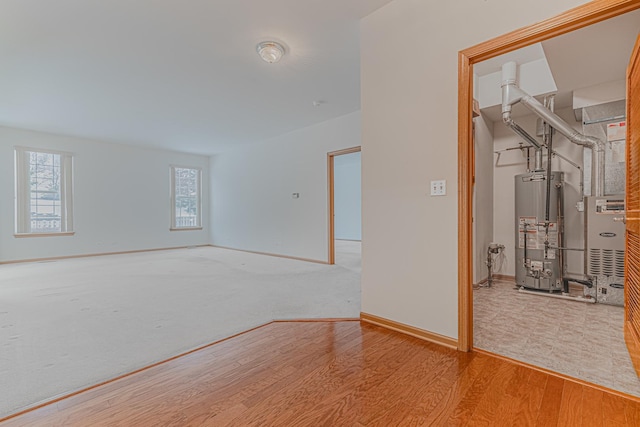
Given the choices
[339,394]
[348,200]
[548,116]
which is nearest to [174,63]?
[339,394]

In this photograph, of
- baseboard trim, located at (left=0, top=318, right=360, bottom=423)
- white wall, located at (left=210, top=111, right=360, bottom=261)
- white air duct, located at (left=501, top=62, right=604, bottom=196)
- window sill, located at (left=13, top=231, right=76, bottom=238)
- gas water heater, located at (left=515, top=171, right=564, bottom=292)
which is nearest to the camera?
baseboard trim, located at (left=0, top=318, right=360, bottom=423)

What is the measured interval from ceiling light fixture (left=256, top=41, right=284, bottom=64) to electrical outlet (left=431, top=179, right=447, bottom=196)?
203 cm

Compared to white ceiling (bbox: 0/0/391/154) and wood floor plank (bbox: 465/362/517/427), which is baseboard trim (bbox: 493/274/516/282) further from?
white ceiling (bbox: 0/0/391/154)

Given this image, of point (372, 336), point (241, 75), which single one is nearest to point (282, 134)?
point (241, 75)

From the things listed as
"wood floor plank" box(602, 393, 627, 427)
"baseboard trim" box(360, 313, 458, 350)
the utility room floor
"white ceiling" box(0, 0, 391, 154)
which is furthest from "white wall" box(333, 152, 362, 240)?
"wood floor plank" box(602, 393, 627, 427)

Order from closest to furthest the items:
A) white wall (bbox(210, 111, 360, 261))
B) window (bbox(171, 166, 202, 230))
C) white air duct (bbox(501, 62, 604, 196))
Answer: white air duct (bbox(501, 62, 604, 196)) → white wall (bbox(210, 111, 360, 261)) → window (bbox(171, 166, 202, 230))

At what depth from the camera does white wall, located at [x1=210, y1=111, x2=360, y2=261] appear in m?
5.46

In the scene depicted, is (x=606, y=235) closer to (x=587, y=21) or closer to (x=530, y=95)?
(x=530, y=95)

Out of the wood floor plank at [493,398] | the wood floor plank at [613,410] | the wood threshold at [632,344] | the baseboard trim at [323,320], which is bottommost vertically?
the baseboard trim at [323,320]

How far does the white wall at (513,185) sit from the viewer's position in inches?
143

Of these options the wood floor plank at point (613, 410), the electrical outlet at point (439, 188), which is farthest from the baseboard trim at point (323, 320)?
the wood floor plank at point (613, 410)

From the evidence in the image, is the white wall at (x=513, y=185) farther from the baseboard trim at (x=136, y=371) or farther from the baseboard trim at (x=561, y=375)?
the baseboard trim at (x=136, y=371)

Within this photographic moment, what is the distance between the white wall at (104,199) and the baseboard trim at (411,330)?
668cm

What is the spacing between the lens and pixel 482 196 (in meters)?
3.80
